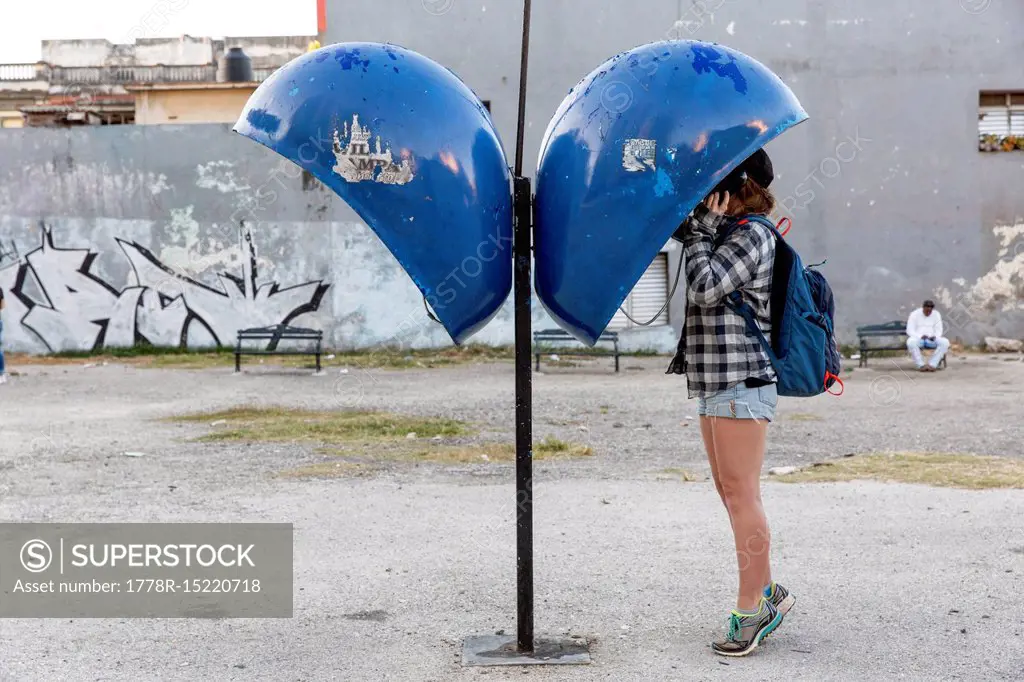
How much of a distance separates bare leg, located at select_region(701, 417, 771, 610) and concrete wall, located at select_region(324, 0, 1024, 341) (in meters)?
17.1

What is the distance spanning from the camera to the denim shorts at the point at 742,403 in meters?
3.68

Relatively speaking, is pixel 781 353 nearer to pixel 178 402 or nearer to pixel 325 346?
pixel 178 402

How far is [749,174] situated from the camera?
149 inches

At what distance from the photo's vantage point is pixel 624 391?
13.7 m

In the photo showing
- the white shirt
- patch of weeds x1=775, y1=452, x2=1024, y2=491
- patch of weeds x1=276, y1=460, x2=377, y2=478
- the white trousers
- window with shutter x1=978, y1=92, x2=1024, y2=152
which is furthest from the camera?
window with shutter x1=978, y1=92, x2=1024, y2=152

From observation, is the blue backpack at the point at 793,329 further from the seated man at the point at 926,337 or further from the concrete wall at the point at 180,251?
the concrete wall at the point at 180,251

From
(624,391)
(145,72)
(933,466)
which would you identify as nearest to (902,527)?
(933,466)

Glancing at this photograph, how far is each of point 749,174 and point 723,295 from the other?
1.48ft

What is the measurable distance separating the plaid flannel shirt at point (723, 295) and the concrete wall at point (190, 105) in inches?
950

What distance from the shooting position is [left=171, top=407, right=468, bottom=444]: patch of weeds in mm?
9453

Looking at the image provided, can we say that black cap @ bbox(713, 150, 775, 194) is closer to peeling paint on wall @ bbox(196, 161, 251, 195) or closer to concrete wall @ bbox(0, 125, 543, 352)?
concrete wall @ bbox(0, 125, 543, 352)

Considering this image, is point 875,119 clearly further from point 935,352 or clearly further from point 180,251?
point 180,251

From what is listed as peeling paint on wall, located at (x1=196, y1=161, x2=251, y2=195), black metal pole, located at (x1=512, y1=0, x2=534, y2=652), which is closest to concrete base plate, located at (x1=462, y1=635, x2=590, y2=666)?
black metal pole, located at (x1=512, y1=0, x2=534, y2=652)

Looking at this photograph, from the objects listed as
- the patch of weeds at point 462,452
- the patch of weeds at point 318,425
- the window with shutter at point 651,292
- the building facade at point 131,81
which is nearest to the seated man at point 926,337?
the window with shutter at point 651,292
